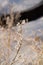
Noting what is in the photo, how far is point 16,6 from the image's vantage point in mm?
3348

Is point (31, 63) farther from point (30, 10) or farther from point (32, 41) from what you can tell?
point (30, 10)

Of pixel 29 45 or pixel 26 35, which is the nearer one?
pixel 29 45

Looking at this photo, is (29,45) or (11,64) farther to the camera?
(29,45)

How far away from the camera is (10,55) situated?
7.97ft

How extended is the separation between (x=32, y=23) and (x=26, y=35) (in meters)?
0.37

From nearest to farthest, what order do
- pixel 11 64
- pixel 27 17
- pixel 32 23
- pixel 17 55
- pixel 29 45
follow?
pixel 11 64, pixel 17 55, pixel 29 45, pixel 32 23, pixel 27 17

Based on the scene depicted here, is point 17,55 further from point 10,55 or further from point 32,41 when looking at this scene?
point 32,41

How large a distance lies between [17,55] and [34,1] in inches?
48.5

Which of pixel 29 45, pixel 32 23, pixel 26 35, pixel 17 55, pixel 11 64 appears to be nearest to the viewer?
pixel 11 64

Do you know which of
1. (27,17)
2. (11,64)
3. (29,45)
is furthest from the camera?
(27,17)

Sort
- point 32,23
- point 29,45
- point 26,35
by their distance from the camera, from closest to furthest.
Answer: point 29,45 → point 26,35 → point 32,23

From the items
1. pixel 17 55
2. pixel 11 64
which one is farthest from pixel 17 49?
pixel 11 64

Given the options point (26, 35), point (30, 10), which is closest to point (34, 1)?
point (30, 10)

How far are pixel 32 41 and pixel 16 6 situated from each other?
84 centimetres
